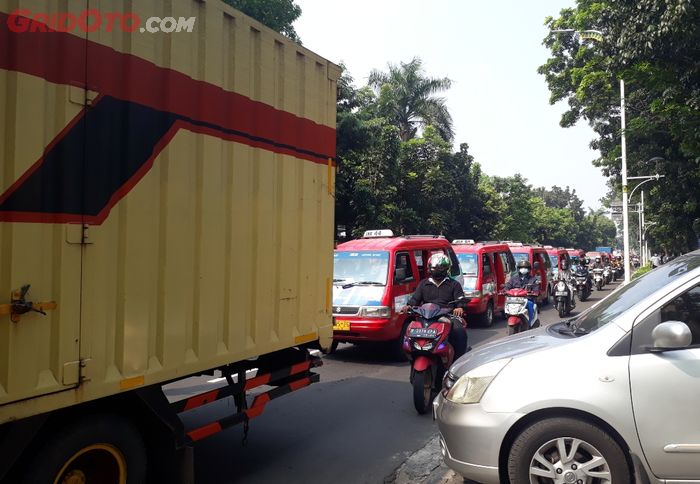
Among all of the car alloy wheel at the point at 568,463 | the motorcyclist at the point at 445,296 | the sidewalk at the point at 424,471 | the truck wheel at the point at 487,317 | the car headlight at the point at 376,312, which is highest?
the motorcyclist at the point at 445,296

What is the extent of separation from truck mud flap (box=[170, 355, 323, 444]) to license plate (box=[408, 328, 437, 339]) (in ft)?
4.22

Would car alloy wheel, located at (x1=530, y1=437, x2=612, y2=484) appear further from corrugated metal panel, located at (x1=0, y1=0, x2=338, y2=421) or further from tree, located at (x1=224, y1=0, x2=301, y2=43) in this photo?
tree, located at (x1=224, y1=0, x2=301, y2=43)

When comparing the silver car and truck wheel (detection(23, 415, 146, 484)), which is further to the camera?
the silver car

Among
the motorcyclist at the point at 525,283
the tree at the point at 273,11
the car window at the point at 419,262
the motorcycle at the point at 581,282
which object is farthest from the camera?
the motorcycle at the point at 581,282

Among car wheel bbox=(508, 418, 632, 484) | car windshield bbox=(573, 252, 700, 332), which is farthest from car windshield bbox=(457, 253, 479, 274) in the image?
car wheel bbox=(508, 418, 632, 484)

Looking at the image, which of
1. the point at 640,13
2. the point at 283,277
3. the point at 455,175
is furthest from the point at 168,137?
the point at 455,175

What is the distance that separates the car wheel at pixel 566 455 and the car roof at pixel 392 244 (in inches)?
227

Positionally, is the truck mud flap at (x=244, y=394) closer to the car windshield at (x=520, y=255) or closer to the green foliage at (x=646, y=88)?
the green foliage at (x=646, y=88)

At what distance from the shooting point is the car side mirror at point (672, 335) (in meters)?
3.02

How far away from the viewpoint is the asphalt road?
4.32 m

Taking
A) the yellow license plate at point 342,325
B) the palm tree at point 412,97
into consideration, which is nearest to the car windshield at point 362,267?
the yellow license plate at point 342,325

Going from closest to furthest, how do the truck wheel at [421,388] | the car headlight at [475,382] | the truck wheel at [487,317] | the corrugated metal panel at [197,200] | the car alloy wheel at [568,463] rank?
1. the corrugated metal panel at [197,200]
2. the car alloy wheel at [568,463]
3. the car headlight at [475,382]
4. the truck wheel at [421,388]
5. the truck wheel at [487,317]

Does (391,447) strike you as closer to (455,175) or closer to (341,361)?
(341,361)

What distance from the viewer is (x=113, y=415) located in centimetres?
311
